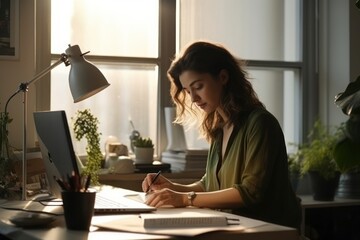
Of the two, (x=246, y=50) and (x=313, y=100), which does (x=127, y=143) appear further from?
(x=313, y=100)

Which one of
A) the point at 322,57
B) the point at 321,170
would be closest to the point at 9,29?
the point at 321,170

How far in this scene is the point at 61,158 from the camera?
2057 millimetres

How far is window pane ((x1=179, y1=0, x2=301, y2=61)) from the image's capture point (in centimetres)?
368

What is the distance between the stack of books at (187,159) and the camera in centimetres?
339

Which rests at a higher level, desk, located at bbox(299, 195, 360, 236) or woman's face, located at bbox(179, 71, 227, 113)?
woman's face, located at bbox(179, 71, 227, 113)

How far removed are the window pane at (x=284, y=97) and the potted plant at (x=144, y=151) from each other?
954mm

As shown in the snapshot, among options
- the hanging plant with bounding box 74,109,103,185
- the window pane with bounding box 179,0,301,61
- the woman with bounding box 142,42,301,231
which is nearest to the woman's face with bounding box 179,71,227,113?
the woman with bounding box 142,42,301,231

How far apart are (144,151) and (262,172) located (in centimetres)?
117

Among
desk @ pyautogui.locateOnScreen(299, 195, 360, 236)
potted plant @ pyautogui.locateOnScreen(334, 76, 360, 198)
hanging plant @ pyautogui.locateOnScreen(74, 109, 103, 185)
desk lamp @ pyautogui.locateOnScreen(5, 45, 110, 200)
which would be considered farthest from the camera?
desk @ pyautogui.locateOnScreen(299, 195, 360, 236)

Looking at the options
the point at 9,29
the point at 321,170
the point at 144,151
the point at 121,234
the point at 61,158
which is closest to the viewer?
the point at 121,234

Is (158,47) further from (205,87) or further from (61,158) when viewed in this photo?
(61,158)

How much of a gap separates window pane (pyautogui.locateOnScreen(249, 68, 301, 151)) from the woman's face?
1.48 meters

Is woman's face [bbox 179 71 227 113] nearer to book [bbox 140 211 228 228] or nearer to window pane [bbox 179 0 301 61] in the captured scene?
book [bbox 140 211 228 228]

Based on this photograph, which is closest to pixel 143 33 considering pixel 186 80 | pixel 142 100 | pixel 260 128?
pixel 142 100
